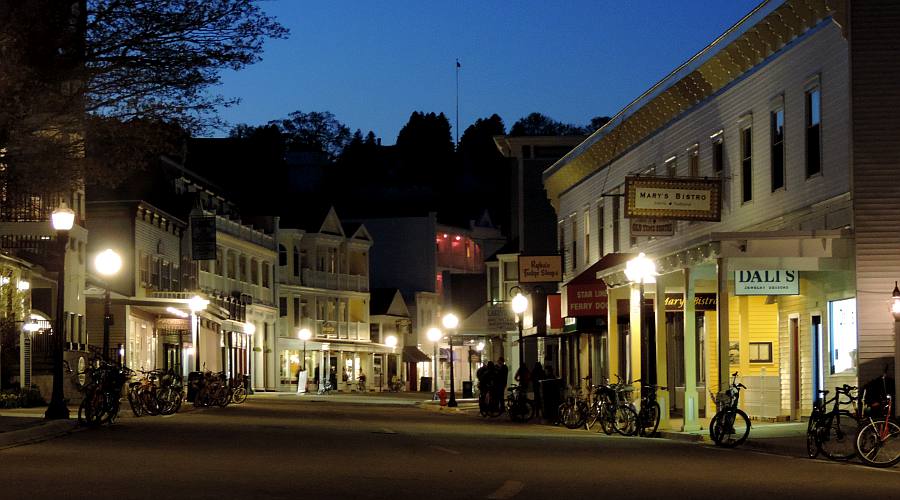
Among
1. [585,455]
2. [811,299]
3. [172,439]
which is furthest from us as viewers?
[811,299]

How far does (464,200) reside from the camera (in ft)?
501

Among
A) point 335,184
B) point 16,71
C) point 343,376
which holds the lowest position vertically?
point 343,376

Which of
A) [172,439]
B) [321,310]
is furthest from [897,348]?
[321,310]

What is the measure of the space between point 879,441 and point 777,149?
11.7 m

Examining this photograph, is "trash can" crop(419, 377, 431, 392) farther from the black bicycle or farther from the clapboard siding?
the black bicycle

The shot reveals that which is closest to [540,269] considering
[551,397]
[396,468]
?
[551,397]

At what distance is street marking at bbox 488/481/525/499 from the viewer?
1453 cm

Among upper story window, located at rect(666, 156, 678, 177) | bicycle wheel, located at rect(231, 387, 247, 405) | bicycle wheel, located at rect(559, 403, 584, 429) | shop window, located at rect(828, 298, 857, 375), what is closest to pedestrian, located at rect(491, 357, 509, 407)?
bicycle wheel, located at rect(559, 403, 584, 429)

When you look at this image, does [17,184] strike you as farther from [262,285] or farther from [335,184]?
[335,184]

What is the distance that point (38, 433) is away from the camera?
25.7 meters

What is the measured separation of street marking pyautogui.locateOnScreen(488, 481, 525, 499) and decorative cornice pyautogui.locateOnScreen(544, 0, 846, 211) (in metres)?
14.0

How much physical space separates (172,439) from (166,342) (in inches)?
1697

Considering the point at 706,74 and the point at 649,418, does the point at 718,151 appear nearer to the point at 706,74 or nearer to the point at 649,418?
the point at 706,74

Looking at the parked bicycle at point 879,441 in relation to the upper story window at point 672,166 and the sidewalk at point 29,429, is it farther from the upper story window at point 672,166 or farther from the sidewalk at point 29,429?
the upper story window at point 672,166
